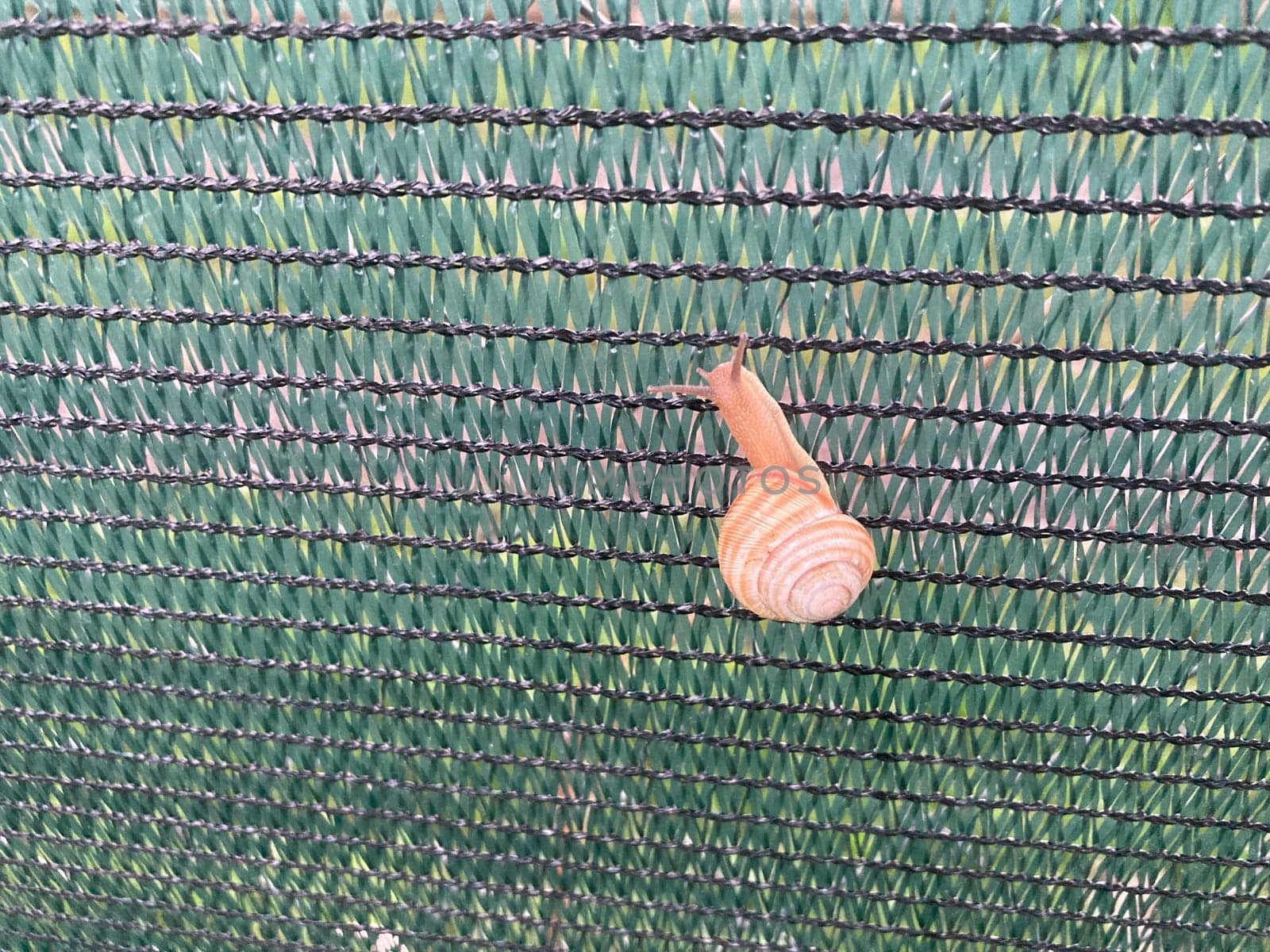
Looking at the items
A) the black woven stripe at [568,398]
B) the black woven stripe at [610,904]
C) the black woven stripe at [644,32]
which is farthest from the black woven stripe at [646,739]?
the black woven stripe at [644,32]

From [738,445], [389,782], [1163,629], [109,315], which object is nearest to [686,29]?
[738,445]

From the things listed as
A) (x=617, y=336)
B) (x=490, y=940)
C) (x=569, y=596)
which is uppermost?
(x=617, y=336)

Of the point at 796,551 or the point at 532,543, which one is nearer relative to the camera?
the point at 796,551

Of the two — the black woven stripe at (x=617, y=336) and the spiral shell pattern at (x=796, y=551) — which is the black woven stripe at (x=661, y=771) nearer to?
the spiral shell pattern at (x=796, y=551)

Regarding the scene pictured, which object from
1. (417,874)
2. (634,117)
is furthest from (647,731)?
(634,117)

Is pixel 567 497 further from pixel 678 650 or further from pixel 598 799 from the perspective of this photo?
pixel 598 799

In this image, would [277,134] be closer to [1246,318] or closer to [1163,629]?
[1246,318]

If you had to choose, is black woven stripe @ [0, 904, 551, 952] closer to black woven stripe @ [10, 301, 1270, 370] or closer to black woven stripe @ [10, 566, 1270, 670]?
black woven stripe @ [10, 566, 1270, 670]

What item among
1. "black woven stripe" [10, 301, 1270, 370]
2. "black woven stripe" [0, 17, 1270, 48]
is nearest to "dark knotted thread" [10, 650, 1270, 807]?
"black woven stripe" [10, 301, 1270, 370]
